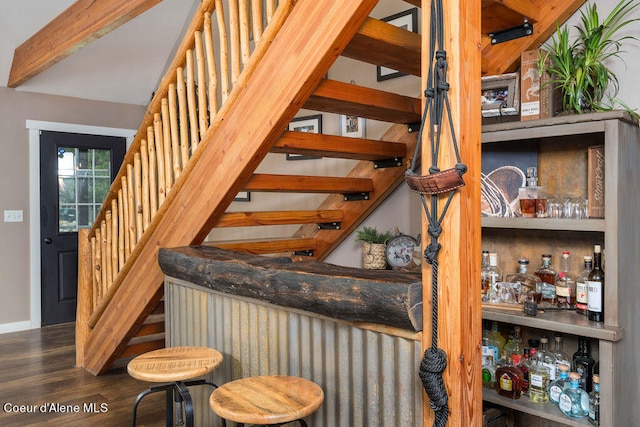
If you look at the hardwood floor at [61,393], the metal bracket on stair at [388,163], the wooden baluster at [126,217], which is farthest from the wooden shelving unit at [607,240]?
the wooden baluster at [126,217]

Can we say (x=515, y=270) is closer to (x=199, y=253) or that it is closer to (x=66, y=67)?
(x=199, y=253)

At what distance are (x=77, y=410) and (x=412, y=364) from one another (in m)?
2.46

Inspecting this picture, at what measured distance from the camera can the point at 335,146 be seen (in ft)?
8.51

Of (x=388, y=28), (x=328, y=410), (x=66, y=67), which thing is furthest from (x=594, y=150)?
(x=66, y=67)

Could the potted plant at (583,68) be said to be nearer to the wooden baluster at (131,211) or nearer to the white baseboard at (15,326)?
the wooden baluster at (131,211)

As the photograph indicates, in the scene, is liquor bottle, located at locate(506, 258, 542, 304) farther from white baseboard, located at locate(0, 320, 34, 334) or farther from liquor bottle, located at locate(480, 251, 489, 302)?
white baseboard, located at locate(0, 320, 34, 334)

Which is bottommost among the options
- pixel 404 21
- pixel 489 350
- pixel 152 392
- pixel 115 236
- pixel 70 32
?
pixel 152 392

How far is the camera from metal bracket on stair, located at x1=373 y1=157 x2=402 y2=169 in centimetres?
301

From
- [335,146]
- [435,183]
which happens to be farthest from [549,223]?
[335,146]

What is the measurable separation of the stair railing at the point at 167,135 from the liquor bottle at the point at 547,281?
1546 millimetres

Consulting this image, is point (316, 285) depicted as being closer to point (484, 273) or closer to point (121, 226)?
point (484, 273)

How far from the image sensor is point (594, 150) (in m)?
1.88

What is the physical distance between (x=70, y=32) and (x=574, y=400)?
4.25 m

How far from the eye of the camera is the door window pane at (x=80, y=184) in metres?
5.40
